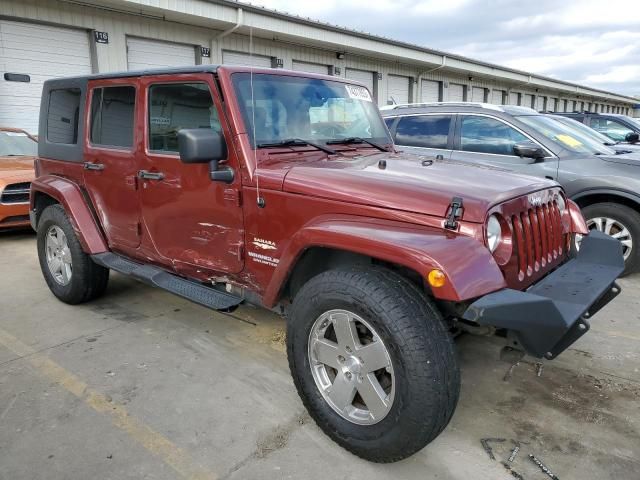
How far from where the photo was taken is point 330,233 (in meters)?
2.38

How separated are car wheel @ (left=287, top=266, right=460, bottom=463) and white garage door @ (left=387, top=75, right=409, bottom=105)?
17.2 m

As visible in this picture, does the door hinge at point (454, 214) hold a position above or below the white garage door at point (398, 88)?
below

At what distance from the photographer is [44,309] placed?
14.3 ft

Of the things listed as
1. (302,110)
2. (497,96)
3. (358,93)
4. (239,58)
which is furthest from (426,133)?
(497,96)

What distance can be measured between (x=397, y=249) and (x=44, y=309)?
3.59 meters

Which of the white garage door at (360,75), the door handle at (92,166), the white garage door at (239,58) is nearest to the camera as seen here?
the door handle at (92,166)

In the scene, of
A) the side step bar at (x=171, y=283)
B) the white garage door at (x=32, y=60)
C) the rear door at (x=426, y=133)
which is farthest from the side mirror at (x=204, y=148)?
the white garage door at (x=32, y=60)

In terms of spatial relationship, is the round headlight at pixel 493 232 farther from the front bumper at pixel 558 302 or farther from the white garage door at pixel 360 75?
the white garage door at pixel 360 75

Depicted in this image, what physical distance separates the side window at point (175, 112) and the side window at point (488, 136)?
3.77 metres

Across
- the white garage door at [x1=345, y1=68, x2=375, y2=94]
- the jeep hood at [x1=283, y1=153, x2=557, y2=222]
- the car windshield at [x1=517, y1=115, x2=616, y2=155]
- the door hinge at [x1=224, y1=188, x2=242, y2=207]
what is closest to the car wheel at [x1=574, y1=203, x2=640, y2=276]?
the car windshield at [x1=517, y1=115, x2=616, y2=155]

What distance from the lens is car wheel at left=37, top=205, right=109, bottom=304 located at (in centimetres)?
416

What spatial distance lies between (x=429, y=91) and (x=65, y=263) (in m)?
19.4

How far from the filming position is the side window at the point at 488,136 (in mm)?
5688

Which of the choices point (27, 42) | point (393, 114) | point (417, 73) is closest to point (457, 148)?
point (393, 114)
